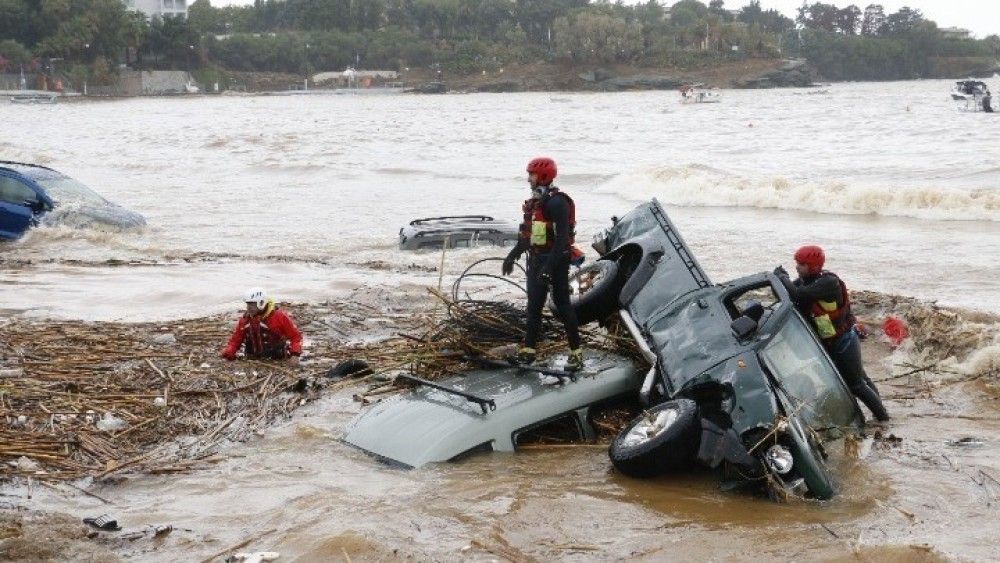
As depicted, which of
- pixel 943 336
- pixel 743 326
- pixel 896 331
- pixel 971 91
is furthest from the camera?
pixel 971 91

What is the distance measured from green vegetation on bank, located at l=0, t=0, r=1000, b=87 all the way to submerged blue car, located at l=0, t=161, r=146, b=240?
114894 millimetres

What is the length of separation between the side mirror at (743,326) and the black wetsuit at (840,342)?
1.21 metres

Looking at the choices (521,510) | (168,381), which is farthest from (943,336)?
(168,381)

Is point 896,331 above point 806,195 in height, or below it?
below

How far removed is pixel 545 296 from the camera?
28.2 feet

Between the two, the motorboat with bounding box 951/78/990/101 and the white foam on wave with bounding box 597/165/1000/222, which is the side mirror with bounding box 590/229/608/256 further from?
the motorboat with bounding box 951/78/990/101

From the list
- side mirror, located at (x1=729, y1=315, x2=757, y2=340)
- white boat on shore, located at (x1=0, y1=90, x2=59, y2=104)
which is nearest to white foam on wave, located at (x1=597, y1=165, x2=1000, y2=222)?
side mirror, located at (x1=729, y1=315, x2=757, y2=340)

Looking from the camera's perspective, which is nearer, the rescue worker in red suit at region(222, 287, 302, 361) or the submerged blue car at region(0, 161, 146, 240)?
the rescue worker in red suit at region(222, 287, 302, 361)

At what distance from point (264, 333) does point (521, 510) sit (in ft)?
14.2

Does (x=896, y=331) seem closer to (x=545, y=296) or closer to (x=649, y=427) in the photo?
(x=545, y=296)

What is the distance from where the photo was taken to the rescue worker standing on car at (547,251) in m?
8.33

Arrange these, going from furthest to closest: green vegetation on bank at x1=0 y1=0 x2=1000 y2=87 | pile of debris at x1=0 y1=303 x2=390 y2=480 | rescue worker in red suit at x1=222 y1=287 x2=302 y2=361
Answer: green vegetation on bank at x1=0 y1=0 x2=1000 y2=87 < rescue worker in red suit at x1=222 y1=287 x2=302 y2=361 < pile of debris at x1=0 y1=303 x2=390 y2=480

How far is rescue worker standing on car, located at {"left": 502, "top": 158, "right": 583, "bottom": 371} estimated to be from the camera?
27.3 ft

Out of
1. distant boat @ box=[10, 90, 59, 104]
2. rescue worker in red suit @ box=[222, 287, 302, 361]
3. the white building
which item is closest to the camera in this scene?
rescue worker in red suit @ box=[222, 287, 302, 361]
